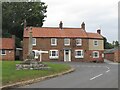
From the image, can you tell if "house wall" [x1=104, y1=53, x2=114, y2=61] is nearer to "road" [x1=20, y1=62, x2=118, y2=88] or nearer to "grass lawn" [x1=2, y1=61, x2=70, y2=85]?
"grass lawn" [x1=2, y1=61, x2=70, y2=85]

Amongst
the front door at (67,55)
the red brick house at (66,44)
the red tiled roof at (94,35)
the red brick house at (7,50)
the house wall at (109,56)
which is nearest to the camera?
the red brick house at (7,50)

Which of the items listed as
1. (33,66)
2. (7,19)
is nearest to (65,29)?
(7,19)

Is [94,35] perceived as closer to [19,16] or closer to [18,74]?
[19,16]

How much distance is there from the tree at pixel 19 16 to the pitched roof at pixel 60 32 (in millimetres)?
14108

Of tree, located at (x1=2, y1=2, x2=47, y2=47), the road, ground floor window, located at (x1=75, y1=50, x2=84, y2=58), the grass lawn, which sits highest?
tree, located at (x1=2, y1=2, x2=47, y2=47)

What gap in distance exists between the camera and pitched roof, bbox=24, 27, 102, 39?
74319mm

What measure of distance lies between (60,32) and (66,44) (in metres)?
3.54

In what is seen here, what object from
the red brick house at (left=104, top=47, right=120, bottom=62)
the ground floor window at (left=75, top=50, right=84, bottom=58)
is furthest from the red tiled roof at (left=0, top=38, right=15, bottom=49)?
the red brick house at (left=104, top=47, right=120, bottom=62)

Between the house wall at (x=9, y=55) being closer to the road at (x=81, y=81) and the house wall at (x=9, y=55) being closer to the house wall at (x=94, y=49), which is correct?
the house wall at (x=94, y=49)

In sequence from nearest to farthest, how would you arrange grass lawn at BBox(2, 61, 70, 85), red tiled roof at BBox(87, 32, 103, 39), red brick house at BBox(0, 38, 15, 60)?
grass lawn at BBox(2, 61, 70, 85), red brick house at BBox(0, 38, 15, 60), red tiled roof at BBox(87, 32, 103, 39)

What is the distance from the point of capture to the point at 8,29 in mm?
92125

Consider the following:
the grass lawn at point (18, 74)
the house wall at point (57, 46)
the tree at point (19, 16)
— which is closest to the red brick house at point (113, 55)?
the house wall at point (57, 46)

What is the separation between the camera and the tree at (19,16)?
9069 centimetres

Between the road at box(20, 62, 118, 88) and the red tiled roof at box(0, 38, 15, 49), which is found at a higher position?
the red tiled roof at box(0, 38, 15, 49)
